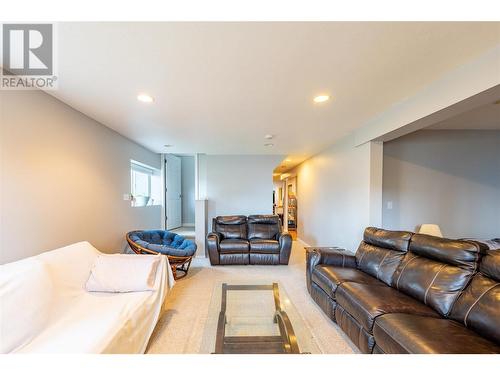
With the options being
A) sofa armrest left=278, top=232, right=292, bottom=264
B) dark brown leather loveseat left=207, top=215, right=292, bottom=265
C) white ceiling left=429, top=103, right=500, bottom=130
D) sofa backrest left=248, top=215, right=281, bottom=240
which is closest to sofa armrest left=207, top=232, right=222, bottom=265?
dark brown leather loveseat left=207, top=215, right=292, bottom=265

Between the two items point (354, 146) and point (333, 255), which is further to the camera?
point (354, 146)

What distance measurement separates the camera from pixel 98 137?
2.86 m

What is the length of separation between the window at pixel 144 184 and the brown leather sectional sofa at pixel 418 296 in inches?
141

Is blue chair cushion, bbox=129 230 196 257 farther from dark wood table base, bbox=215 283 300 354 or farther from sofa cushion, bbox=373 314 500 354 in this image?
sofa cushion, bbox=373 314 500 354

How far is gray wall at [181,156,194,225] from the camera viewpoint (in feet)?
23.2

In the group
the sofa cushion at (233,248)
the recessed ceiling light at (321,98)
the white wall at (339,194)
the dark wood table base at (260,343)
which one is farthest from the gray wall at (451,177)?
the dark wood table base at (260,343)

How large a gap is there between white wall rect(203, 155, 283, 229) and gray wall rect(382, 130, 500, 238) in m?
2.61

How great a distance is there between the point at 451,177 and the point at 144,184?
600 cm

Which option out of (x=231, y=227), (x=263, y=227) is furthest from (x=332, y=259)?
(x=231, y=227)

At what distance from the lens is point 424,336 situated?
4.02ft

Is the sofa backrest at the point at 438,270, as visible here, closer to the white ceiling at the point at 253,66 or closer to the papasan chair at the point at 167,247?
the white ceiling at the point at 253,66

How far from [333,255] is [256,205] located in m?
2.84
